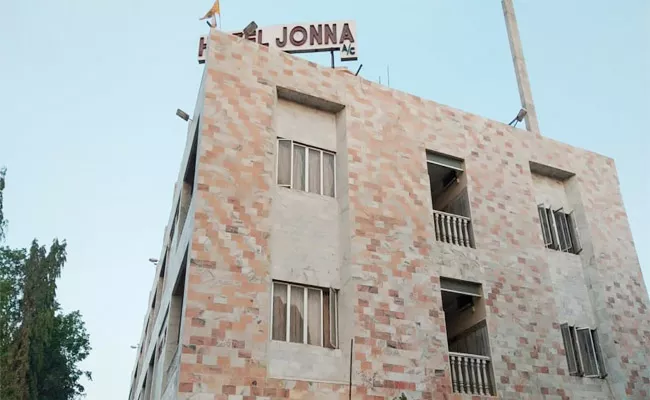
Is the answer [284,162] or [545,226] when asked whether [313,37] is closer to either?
[284,162]

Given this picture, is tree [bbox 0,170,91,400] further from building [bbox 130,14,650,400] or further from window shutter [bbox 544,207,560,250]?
window shutter [bbox 544,207,560,250]

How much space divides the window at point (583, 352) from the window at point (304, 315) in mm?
6278

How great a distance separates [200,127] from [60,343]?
82.4ft

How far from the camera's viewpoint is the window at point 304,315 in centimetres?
1159

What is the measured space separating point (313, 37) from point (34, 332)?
685 inches

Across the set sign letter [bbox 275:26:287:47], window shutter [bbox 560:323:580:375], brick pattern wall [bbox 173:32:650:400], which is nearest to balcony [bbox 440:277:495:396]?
brick pattern wall [bbox 173:32:650:400]

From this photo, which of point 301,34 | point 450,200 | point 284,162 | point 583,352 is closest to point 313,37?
point 301,34

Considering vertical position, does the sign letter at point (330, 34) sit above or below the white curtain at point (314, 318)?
above

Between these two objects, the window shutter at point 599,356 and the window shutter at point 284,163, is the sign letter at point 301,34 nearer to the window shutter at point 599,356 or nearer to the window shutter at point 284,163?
the window shutter at point 284,163

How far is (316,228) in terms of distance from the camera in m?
12.9

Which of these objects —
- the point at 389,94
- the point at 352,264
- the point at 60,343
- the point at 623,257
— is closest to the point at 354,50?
the point at 389,94

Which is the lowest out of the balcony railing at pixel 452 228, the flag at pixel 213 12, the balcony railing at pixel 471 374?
the balcony railing at pixel 471 374

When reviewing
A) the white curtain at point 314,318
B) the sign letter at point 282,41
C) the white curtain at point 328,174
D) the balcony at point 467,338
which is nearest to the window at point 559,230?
the balcony at point 467,338

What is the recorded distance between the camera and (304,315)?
11930mm
